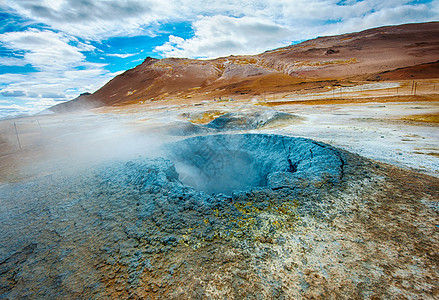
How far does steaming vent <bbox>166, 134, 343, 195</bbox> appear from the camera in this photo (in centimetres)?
563

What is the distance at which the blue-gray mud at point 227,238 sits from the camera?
173 centimetres

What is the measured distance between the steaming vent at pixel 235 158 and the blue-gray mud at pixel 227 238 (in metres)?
1.62

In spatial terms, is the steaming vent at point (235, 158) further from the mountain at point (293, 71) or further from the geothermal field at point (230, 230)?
the mountain at point (293, 71)

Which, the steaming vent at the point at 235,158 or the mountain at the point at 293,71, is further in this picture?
the mountain at the point at 293,71

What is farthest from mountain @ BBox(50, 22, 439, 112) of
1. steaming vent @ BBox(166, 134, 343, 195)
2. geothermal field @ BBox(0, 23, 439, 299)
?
geothermal field @ BBox(0, 23, 439, 299)

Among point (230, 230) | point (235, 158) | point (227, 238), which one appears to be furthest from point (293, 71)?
point (227, 238)

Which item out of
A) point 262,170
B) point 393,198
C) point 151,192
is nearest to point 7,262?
point 151,192

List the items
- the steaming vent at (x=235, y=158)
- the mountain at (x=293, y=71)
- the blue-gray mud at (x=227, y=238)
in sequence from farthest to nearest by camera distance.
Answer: the mountain at (x=293, y=71) → the steaming vent at (x=235, y=158) → the blue-gray mud at (x=227, y=238)

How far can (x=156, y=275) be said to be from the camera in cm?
187

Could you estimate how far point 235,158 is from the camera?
7941 millimetres

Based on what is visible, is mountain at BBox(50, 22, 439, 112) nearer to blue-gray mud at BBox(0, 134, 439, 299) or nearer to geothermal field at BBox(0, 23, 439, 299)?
geothermal field at BBox(0, 23, 439, 299)

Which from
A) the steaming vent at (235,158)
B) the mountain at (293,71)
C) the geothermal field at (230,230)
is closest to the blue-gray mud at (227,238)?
the geothermal field at (230,230)

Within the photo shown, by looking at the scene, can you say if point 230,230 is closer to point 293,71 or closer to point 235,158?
point 235,158

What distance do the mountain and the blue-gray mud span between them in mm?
46649
